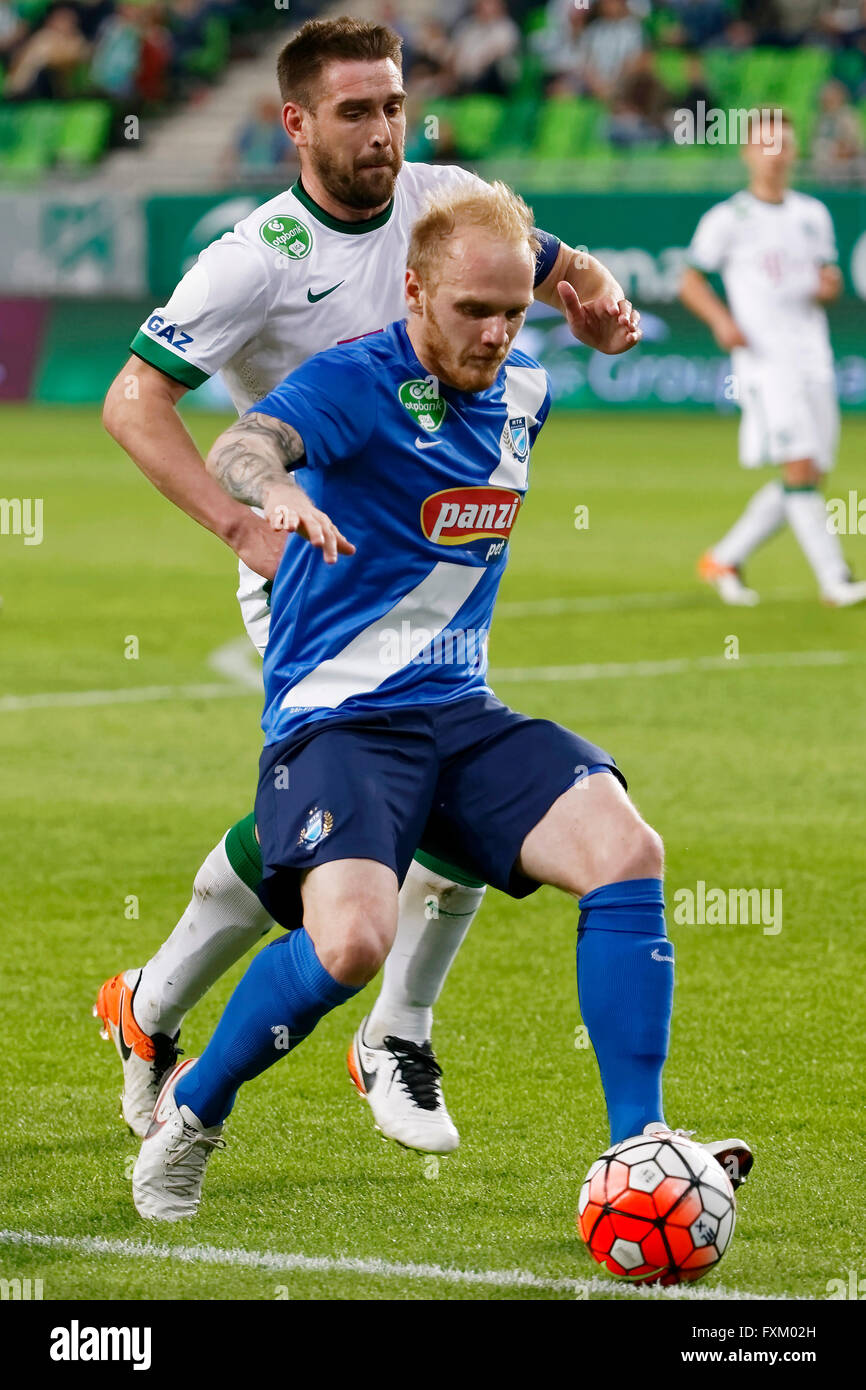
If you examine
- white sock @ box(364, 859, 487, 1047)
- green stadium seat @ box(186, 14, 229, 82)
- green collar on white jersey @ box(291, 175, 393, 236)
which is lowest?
white sock @ box(364, 859, 487, 1047)

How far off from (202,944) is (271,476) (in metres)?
1.29

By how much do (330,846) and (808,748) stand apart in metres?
5.07

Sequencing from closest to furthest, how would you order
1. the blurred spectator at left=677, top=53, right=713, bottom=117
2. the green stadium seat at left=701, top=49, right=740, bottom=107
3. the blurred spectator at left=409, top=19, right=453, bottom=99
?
the blurred spectator at left=677, top=53, right=713, bottom=117 → the green stadium seat at left=701, top=49, right=740, bottom=107 → the blurred spectator at left=409, top=19, right=453, bottom=99

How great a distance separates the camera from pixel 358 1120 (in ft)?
15.8

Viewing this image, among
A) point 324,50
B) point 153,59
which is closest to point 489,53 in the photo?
point 153,59

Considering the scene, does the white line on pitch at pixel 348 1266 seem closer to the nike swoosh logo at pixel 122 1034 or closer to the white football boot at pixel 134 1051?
the white football boot at pixel 134 1051

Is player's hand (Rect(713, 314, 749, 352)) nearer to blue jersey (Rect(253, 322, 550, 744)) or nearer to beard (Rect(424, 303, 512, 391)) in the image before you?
blue jersey (Rect(253, 322, 550, 744))

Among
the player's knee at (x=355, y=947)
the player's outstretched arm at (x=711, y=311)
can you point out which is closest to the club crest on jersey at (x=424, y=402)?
the player's knee at (x=355, y=947)

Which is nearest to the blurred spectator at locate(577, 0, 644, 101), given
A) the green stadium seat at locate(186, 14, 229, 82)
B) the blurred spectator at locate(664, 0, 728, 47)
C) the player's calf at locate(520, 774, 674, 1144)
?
the blurred spectator at locate(664, 0, 728, 47)

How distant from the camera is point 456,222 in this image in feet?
13.4

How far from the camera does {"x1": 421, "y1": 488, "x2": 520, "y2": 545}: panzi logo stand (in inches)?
167

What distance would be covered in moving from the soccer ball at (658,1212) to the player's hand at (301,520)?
1154mm

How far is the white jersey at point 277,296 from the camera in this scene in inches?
184
